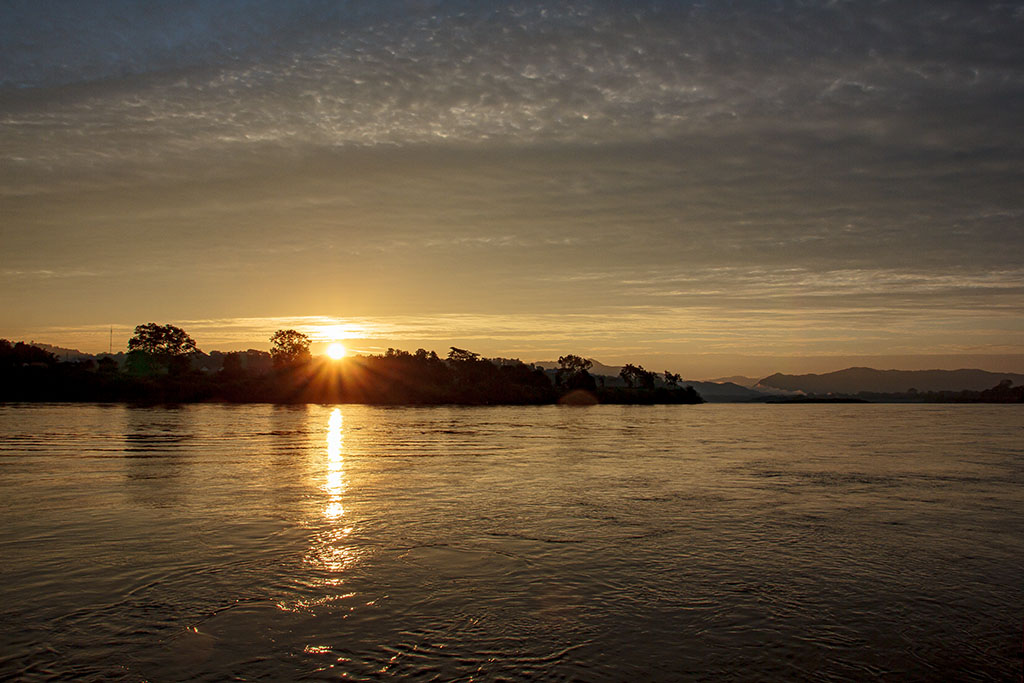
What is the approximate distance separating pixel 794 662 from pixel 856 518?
12.9 metres

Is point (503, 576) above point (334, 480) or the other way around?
the other way around

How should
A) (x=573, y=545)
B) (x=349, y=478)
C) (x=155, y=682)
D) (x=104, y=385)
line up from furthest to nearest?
(x=104, y=385)
(x=349, y=478)
(x=573, y=545)
(x=155, y=682)

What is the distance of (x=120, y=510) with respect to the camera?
21.0 m

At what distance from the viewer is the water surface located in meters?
10.1

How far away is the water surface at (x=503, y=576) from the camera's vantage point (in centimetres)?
1009

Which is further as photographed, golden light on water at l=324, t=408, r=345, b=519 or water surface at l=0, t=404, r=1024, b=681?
golden light on water at l=324, t=408, r=345, b=519

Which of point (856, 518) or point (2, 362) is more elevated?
point (2, 362)

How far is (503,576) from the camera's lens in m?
14.3

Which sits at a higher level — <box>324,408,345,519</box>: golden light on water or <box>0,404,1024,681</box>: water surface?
<box>324,408,345,519</box>: golden light on water

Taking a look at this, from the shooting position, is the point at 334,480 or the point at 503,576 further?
the point at 334,480

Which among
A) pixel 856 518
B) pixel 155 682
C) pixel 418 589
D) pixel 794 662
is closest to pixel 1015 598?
pixel 794 662

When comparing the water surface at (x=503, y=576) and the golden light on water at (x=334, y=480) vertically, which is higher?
the golden light on water at (x=334, y=480)

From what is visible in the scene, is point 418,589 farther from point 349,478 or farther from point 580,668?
point 349,478

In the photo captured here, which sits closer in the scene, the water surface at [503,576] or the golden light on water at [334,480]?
the water surface at [503,576]
